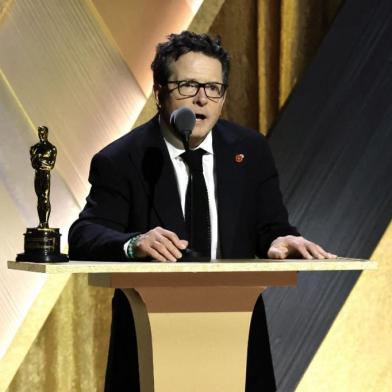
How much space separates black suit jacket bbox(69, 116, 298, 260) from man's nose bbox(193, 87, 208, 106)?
0.43ft

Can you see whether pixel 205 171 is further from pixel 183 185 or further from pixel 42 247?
pixel 42 247

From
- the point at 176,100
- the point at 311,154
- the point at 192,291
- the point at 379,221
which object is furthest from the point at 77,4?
the point at 192,291

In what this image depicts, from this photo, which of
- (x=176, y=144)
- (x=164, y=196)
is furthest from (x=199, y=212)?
(x=176, y=144)

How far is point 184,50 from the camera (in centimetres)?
217

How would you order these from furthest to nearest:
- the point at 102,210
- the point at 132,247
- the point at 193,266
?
the point at 102,210 → the point at 132,247 → the point at 193,266

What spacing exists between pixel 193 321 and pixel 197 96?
0.47 m

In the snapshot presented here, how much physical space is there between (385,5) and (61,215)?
1.35m

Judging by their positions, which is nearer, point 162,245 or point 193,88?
point 162,245

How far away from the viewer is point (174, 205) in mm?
2107

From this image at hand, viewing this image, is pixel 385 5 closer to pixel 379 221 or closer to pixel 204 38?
pixel 379 221

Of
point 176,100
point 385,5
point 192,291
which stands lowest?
point 192,291

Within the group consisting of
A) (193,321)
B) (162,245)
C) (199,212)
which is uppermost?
(199,212)

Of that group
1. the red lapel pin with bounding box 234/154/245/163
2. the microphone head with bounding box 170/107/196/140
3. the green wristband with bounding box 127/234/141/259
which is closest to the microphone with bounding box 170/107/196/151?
the microphone head with bounding box 170/107/196/140

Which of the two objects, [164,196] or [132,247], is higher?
[164,196]
